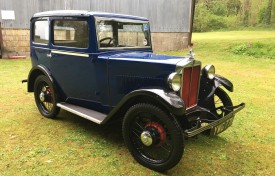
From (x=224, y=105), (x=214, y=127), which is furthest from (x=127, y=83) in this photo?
(x=224, y=105)

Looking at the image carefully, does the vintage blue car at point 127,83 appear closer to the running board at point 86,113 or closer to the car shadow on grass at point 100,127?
the running board at point 86,113

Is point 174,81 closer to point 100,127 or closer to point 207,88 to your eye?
point 207,88

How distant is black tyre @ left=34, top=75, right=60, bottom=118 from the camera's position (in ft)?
15.9

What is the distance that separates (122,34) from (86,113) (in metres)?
1.40

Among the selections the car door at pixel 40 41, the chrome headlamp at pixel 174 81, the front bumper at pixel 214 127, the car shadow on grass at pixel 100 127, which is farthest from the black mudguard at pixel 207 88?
the car door at pixel 40 41

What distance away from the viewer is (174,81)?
3.40 metres

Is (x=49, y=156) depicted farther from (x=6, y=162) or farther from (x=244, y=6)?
(x=244, y=6)

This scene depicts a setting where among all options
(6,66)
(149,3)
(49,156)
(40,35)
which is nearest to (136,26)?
(40,35)

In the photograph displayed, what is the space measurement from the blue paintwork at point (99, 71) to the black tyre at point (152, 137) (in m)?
0.40

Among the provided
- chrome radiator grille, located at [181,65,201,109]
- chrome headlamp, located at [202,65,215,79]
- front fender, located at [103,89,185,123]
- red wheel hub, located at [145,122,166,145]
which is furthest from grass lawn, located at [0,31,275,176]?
chrome headlamp, located at [202,65,215,79]

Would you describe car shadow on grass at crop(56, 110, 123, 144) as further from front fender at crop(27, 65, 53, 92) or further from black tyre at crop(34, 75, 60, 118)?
front fender at crop(27, 65, 53, 92)

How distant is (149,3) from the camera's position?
49.7 feet

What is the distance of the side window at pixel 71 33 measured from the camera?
4.20m

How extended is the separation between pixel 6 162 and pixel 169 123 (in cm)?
215
